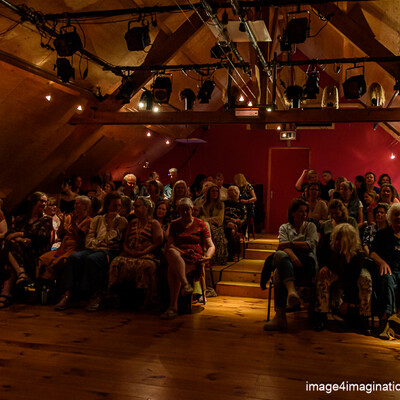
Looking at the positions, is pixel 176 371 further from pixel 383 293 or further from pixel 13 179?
pixel 13 179

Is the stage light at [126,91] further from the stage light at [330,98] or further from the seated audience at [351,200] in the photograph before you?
the seated audience at [351,200]

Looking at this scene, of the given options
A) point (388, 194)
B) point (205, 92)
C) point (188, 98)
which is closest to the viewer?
point (388, 194)

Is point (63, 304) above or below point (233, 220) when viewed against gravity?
below

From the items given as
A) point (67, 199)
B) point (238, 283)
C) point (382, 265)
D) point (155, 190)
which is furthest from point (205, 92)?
point (382, 265)

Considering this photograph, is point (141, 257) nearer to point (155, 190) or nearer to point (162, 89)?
point (155, 190)

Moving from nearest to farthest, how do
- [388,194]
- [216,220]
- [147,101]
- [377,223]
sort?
[377,223] → [388,194] → [216,220] → [147,101]

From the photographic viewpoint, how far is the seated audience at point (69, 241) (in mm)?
4570

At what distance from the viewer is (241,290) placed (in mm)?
5207

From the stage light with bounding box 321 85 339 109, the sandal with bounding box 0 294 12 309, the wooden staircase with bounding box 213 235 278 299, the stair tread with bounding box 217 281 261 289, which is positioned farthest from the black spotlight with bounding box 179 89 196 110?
the sandal with bounding box 0 294 12 309

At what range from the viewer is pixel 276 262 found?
401cm

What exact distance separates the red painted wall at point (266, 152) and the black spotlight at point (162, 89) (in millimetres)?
4411

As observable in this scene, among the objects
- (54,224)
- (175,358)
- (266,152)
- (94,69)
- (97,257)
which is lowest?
(175,358)

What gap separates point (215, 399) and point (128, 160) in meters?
8.03

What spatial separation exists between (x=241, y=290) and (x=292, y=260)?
138 cm
